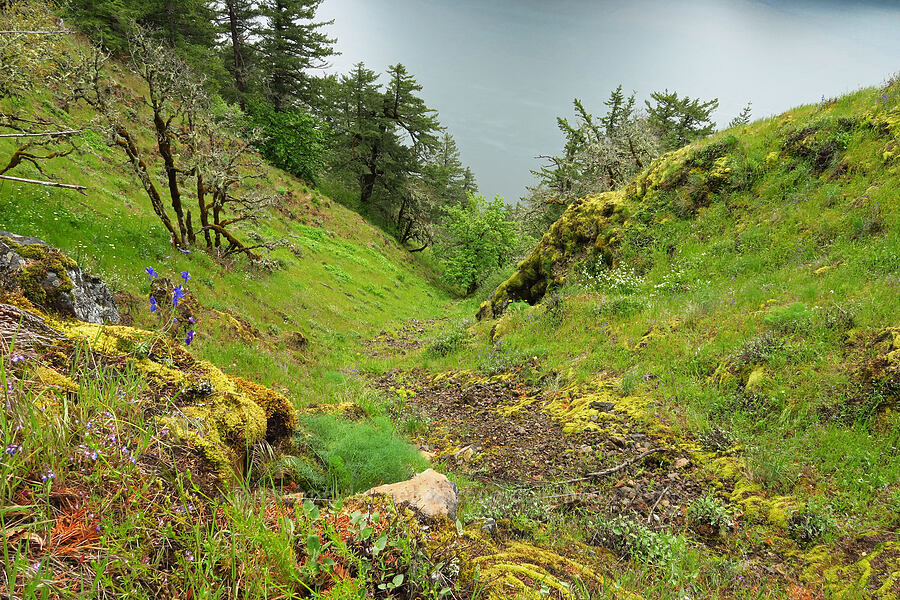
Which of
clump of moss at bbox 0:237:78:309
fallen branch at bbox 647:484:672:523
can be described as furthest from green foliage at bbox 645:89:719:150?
clump of moss at bbox 0:237:78:309

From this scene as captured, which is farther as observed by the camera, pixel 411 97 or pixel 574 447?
pixel 411 97

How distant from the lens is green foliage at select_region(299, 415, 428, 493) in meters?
3.83

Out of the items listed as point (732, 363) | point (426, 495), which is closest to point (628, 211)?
point (732, 363)

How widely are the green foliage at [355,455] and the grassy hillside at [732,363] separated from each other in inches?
58.8

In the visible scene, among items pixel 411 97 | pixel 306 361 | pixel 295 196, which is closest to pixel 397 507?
pixel 306 361

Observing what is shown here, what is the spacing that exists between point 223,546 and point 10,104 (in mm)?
20490

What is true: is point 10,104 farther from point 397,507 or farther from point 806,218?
point 806,218

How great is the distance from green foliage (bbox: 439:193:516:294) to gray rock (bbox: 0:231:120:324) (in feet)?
98.7

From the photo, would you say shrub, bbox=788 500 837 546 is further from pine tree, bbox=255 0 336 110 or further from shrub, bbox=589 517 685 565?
pine tree, bbox=255 0 336 110

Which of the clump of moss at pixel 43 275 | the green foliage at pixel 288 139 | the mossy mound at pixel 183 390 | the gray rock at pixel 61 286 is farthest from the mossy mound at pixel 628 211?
the green foliage at pixel 288 139

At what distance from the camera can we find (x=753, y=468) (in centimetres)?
464

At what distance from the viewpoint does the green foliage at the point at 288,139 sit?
107ft

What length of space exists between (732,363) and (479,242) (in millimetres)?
30047

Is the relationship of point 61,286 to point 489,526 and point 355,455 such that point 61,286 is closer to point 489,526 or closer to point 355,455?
point 355,455
